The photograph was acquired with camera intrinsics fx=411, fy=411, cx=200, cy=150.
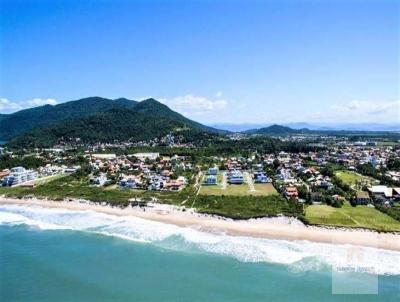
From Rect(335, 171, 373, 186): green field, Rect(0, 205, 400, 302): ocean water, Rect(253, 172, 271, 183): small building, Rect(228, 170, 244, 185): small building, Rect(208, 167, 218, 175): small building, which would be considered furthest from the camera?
Rect(208, 167, 218, 175): small building

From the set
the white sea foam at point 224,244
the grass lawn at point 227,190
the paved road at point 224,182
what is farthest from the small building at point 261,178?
the white sea foam at point 224,244

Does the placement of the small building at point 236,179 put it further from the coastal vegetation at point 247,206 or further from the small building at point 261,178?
the coastal vegetation at point 247,206

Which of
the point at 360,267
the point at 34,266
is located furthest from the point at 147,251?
the point at 360,267

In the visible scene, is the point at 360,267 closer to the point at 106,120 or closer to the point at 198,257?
the point at 198,257

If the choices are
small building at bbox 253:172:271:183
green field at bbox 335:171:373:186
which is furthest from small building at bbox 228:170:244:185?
green field at bbox 335:171:373:186

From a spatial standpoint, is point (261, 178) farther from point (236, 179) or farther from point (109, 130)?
point (109, 130)

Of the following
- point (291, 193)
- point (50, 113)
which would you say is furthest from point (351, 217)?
point (50, 113)

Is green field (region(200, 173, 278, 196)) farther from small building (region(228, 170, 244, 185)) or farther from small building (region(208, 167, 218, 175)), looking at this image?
small building (region(208, 167, 218, 175))
